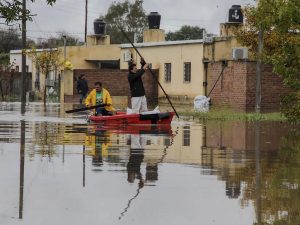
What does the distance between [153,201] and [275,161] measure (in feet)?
19.0

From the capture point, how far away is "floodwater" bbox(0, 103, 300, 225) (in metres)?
9.81

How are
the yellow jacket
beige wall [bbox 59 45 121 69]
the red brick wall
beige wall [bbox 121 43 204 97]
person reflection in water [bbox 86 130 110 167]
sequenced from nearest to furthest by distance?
person reflection in water [bbox 86 130 110 167] < the yellow jacket < beige wall [bbox 121 43 204 97] < the red brick wall < beige wall [bbox 59 45 121 69]

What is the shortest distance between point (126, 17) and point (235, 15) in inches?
1965

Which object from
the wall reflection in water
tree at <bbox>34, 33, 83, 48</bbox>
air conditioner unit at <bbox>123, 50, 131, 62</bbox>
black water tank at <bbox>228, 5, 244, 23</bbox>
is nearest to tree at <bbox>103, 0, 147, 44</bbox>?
tree at <bbox>34, 33, 83, 48</bbox>

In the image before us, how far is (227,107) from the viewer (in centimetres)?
4341

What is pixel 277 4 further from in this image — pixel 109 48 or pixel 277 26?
pixel 109 48

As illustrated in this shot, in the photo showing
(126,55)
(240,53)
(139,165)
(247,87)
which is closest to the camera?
(139,165)

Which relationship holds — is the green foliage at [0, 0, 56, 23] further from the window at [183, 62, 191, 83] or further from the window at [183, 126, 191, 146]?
the window at [183, 62, 191, 83]

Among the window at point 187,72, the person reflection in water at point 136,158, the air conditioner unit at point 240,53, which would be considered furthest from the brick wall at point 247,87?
the person reflection in water at point 136,158

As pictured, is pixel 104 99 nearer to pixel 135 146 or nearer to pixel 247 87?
pixel 135 146

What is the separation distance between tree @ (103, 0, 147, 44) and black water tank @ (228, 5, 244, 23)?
47978mm

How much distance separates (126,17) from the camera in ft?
322

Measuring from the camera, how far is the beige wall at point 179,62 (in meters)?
50.1

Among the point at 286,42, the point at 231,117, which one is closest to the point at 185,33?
the point at 231,117
